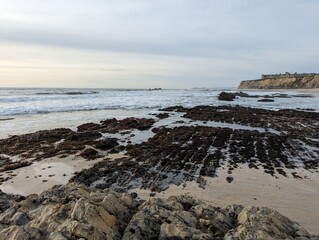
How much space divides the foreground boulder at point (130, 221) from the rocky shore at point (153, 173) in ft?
0.06

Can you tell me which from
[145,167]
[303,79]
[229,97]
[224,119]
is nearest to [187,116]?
[224,119]

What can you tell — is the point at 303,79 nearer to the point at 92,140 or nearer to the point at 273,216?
the point at 92,140

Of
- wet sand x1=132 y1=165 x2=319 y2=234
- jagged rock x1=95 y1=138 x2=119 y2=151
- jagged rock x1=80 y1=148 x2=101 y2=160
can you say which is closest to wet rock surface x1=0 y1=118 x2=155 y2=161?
jagged rock x1=95 y1=138 x2=119 y2=151

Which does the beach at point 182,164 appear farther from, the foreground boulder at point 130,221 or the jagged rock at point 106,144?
the foreground boulder at point 130,221

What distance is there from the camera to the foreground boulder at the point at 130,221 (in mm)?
4707

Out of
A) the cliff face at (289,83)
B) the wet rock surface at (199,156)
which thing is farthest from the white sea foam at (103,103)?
the cliff face at (289,83)

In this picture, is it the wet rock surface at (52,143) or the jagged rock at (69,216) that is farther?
the wet rock surface at (52,143)

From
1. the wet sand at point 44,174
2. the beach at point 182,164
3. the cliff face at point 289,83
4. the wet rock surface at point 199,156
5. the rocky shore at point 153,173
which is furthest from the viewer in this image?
the cliff face at point 289,83

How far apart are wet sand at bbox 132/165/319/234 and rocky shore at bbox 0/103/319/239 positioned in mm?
260

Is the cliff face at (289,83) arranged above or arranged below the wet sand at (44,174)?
below

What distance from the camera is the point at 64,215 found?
5160 mm

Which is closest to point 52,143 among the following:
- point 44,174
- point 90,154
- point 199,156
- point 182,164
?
point 90,154

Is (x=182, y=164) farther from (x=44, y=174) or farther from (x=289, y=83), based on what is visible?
(x=289, y=83)

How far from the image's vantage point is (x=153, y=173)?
10391mm
